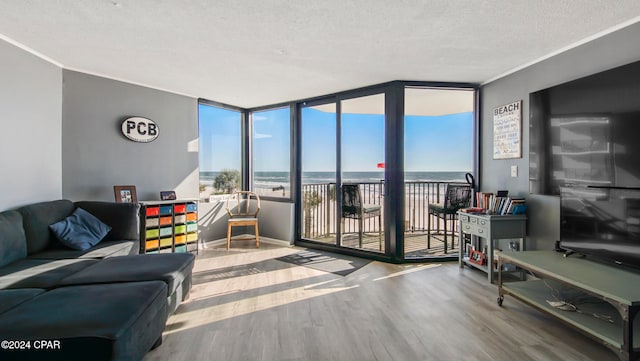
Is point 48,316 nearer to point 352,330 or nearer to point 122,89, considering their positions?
point 352,330

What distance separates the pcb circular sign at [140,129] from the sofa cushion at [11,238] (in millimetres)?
1633

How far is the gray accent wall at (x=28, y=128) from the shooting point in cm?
261

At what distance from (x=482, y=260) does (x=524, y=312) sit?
92 cm

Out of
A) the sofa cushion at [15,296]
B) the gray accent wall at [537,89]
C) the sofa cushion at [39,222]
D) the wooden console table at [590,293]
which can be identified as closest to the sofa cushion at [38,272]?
the sofa cushion at [15,296]

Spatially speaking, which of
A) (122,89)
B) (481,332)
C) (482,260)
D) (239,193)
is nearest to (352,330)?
(481,332)

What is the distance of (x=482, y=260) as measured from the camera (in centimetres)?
334

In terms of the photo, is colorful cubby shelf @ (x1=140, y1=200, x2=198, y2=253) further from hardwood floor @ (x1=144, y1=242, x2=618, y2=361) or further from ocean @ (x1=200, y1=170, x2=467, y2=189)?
ocean @ (x1=200, y1=170, x2=467, y2=189)

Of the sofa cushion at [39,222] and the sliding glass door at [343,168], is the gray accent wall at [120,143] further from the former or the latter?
the sliding glass door at [343,168]

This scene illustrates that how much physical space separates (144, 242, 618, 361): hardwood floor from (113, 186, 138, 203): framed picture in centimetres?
133

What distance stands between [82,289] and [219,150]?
3.47 metres

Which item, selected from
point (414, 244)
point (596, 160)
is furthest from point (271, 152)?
point (596, 160)

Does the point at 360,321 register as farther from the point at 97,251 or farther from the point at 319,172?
the point at 319,172

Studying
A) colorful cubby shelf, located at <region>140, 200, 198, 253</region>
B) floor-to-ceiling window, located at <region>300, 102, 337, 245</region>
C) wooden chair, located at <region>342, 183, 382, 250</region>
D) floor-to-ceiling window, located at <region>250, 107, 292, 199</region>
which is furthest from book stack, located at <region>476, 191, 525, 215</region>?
colorful cubby shelf, located at <region>140, 200, 198, 253</region>

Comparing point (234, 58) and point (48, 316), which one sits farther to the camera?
point (234, 58)
